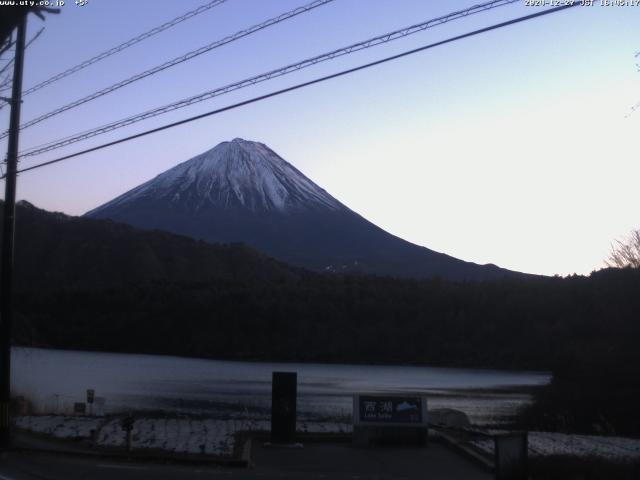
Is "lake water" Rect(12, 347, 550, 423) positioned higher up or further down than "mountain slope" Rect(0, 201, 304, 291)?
further down

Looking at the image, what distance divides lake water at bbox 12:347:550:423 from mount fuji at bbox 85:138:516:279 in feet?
282

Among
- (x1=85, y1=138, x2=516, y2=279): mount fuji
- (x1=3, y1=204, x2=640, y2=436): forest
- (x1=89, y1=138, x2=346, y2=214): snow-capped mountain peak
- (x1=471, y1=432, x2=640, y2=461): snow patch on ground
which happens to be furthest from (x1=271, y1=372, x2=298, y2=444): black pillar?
(x1=89, y1=138, x2=346, y2=214): snow-capped mountain peak

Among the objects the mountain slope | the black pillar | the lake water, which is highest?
the mountain slope

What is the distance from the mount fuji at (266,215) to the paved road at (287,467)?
135953 millimetres

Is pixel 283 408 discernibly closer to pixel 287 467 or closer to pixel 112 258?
pixel 287 467

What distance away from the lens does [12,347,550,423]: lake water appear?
3659 centimetres

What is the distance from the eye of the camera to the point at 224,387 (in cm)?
4938

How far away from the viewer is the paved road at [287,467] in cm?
1420

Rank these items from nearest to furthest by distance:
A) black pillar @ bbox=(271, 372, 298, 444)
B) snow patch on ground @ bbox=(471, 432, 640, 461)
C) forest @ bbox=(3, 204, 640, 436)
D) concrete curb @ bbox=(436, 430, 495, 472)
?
concrete curb @ bbox=(436, 430, 495, 472)
snow patch on ground @ bbox=(471, 432, 640, 461)
black pillar @ bbox=(271, 372, 298, 444)
forest @ bbox=(3, 204, 640, 436)

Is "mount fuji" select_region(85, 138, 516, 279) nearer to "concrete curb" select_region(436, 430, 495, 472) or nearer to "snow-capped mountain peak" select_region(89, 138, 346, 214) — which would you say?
"snow-capped mountain peak" select_region(89, 138, 346, 214)

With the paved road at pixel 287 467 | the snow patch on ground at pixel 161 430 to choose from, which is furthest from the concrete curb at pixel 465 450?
the snow patch on ground at pixel 161 430

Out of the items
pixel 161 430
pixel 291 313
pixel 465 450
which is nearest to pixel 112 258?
pixel 291 313

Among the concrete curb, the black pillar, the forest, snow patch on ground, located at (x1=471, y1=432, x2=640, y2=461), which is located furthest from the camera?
the forest

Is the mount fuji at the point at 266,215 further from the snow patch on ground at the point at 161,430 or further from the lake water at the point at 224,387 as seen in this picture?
the snow patch on ground at the point at 161,430
